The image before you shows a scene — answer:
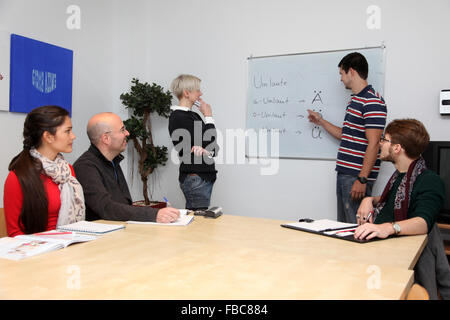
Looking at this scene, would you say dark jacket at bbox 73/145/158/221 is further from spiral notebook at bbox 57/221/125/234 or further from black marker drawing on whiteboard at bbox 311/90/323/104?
black marker drawing on whiteboard at bbox 311/90/323/104

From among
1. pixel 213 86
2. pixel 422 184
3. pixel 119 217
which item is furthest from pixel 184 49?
pixel 422 184

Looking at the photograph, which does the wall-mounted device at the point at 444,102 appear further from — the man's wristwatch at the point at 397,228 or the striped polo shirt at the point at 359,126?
the man's wristwatch at the point at 397,228

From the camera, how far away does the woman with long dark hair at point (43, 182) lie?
185 centimetres

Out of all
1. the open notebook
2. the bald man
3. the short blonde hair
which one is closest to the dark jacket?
the bald man

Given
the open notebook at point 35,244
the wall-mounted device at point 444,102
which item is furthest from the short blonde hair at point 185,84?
the wall-mounted device at point 444,102

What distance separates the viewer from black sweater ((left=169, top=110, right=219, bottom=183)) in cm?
298

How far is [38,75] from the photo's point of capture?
11.3 ft

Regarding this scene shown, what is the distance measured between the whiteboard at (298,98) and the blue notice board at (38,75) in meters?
1.74

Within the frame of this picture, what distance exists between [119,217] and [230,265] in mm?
931

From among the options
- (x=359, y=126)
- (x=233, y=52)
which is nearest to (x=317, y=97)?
(x=359, y=126)

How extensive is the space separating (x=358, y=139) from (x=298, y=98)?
2.68ft

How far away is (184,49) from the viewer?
4.23 m

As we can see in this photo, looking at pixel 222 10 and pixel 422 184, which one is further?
pixel 222 10
